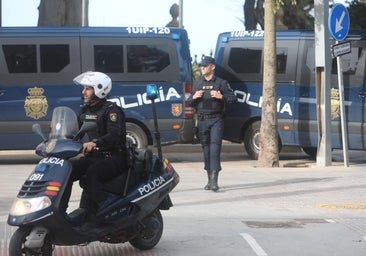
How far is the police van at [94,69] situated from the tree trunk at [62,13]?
4515 mm

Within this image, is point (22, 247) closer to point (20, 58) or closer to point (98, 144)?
point (98, 144)

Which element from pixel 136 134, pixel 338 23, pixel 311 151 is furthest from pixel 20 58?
pixel 311 151

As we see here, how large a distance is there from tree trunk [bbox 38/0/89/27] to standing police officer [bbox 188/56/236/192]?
883 centimetres

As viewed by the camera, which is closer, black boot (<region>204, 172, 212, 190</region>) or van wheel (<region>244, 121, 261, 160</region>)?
black boot (<region>204, 172, 212, 190</region>)

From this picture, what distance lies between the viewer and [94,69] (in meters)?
13.6

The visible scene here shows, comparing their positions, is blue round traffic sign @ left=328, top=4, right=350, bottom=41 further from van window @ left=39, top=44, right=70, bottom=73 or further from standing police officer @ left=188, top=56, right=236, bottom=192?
van window @ left=39, top=44, right=70, bottom=73

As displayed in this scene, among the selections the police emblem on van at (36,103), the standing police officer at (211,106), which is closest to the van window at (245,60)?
the police emblem on van at (36,103)

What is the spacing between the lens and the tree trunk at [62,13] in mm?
17922

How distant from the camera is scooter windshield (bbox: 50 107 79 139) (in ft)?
19.3

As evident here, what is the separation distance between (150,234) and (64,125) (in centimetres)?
139

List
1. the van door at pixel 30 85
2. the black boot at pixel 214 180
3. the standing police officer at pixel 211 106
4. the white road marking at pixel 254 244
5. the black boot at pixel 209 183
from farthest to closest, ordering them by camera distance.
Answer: the van door at pixel 30 85 → the black boot at pixel 209 183 → the black boot at pixel 214 180 → the standing police officer at pixel 211 106 → the white road marking at pixel 254 244

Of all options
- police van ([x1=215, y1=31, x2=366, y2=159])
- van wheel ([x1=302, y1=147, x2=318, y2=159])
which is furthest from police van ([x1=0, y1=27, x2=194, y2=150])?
van wheel ([x1=302, y1=147, x2=318, y2=159])

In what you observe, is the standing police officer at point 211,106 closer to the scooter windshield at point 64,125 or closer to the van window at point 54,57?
the scooter windshield at point 64,125

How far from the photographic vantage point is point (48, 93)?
43.8 ft
